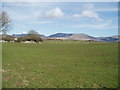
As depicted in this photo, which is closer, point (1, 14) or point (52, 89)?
point (52, 89)

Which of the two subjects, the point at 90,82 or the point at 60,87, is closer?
the point at 60,87

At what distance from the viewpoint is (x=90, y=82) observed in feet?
48.5

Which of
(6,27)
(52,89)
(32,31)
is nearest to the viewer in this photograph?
(52,89)

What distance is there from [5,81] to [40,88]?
3330mm

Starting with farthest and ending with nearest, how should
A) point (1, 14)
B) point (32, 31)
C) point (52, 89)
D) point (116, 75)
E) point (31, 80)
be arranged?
point (32, 31), point (1, 14), point (116, 75), point (31, 80), point (52, 89)

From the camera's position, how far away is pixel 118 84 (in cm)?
1438

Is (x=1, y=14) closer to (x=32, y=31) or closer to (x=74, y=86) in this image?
(x=74, y=86)

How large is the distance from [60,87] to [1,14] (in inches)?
1824

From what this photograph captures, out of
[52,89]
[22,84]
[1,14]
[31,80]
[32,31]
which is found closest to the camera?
[52,89]

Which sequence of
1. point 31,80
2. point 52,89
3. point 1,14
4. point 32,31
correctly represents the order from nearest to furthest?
point 52,89 → point 31,80 → point 1,14 → point 32,31

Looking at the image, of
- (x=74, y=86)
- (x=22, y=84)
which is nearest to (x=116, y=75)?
(x=74, y=86)

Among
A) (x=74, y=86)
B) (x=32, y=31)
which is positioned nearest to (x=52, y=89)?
(x=74, y=86)

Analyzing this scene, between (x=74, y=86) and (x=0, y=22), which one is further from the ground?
(x=0, y=22)

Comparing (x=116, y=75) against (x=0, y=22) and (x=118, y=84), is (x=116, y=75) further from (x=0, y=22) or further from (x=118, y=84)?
(x=0, y=22)
